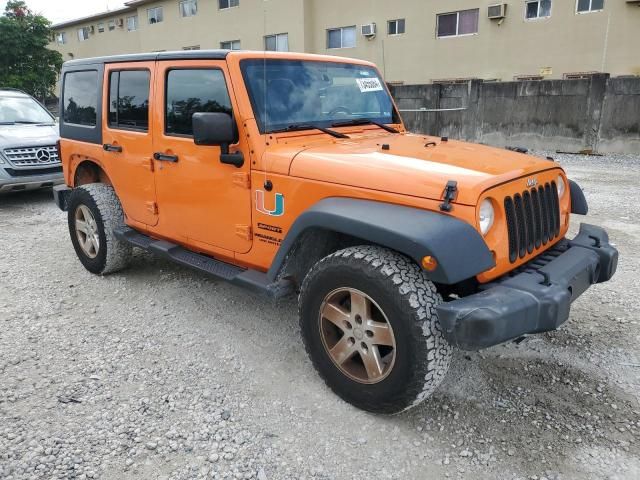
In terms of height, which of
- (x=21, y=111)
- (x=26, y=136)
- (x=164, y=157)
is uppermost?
(x=21, y=111)

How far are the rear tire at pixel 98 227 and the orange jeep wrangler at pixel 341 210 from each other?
0.10ft

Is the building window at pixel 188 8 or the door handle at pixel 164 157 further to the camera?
the building window at pixel 188 8

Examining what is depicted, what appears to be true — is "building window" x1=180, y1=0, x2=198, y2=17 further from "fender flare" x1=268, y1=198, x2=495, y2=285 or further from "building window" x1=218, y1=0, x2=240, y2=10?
"fender flare" x1=268, y1=198, x2=495, y2=285

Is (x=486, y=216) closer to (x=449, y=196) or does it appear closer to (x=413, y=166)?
(x=449, y=196)

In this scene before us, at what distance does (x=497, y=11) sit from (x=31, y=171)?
15526mm

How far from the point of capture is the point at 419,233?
2305mm

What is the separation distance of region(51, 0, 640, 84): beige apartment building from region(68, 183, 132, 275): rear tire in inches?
618

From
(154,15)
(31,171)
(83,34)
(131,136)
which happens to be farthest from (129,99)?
(83,34)

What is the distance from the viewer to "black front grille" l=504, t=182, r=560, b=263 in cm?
260

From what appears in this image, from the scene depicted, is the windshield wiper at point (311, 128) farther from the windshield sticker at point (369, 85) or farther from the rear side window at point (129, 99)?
the rear side window at point (129, 99)

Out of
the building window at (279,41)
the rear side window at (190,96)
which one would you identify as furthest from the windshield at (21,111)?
the building window at (279,41)

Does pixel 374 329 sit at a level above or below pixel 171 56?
below

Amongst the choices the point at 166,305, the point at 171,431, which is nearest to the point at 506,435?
the point at 171,431

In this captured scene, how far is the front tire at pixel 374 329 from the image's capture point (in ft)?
7.90
